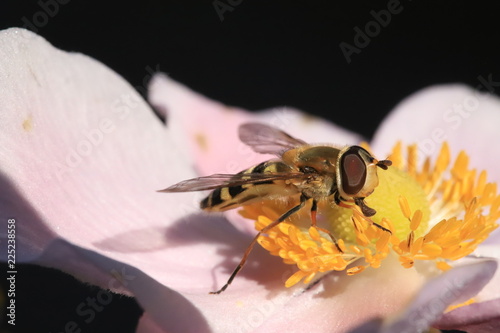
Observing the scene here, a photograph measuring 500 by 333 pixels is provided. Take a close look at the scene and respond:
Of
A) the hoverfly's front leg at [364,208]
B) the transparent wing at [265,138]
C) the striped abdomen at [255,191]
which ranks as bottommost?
the hoverfly's front leg at [364,208]

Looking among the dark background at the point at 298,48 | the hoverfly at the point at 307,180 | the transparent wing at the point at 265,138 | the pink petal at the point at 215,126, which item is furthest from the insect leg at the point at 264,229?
the dark background at the point at 298,48

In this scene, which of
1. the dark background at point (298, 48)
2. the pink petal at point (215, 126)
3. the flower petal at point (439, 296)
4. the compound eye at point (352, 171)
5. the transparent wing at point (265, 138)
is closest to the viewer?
the flower petal at point (439, 296)

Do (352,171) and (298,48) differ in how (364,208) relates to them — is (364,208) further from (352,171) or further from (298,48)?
(298,48)

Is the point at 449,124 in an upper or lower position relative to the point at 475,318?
upper

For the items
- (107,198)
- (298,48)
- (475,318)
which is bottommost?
(475,318)

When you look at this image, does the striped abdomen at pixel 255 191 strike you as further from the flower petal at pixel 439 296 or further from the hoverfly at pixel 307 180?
the flower petal at pixel 439 296

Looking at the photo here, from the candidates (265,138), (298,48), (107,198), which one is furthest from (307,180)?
(298,48)
